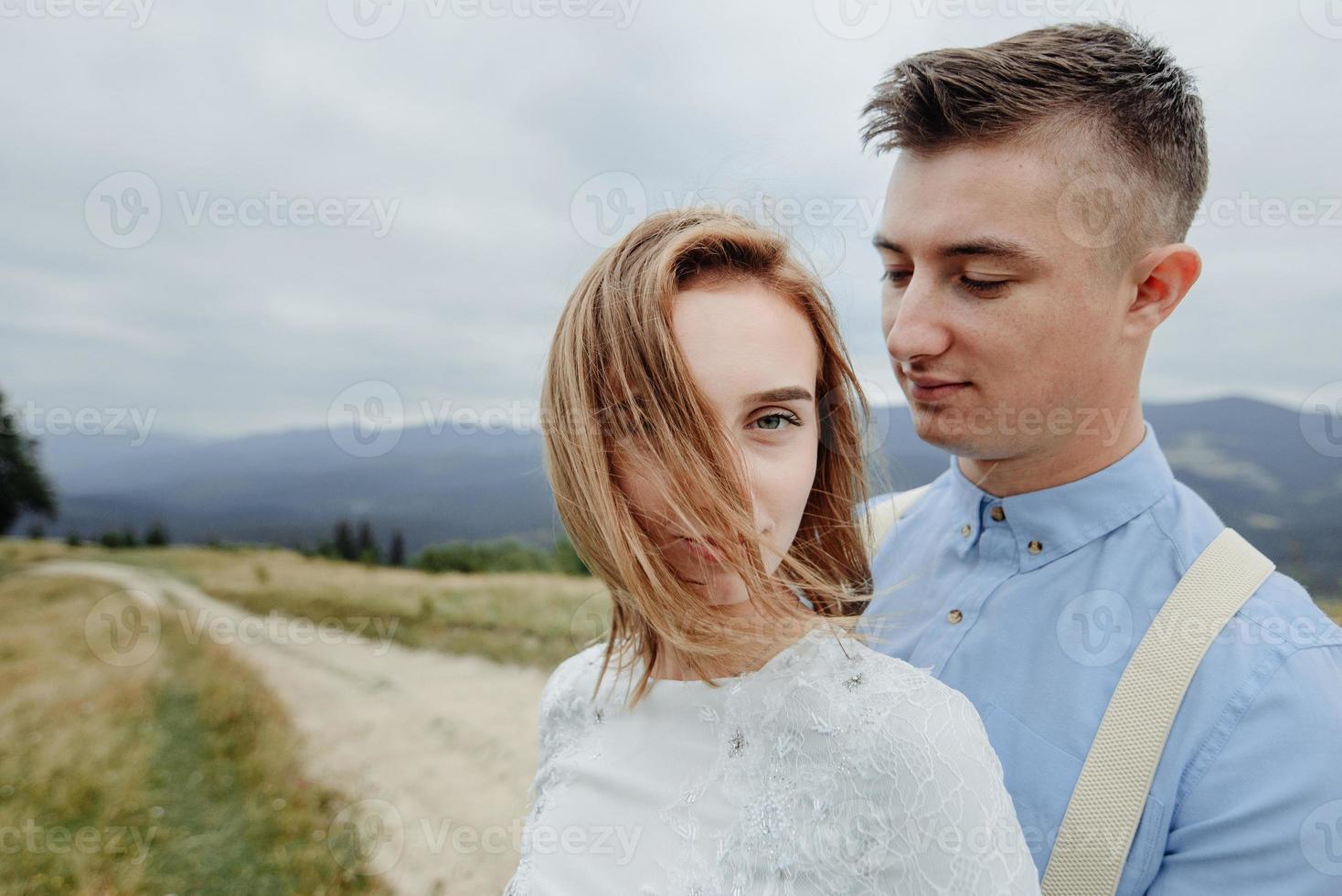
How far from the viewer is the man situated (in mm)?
1865

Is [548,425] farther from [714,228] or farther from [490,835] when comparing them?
[490,835]

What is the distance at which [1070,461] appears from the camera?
228 centimetres

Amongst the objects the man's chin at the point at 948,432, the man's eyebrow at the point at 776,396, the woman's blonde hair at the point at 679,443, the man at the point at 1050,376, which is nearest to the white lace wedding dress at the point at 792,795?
the woman's blonde hair at the point at 679,443

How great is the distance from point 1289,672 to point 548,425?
6.07ft

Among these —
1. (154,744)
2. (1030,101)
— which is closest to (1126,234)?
(1030,101)

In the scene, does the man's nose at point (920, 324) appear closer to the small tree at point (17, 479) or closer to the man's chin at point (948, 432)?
the man's chin at point (948, 432)

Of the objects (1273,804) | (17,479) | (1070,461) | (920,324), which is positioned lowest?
(17,479)

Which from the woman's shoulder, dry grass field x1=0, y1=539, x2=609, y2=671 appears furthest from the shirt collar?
dry grass field x1=0, y1=539, x2=609, y2=671

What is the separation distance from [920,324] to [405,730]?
8.54 meters

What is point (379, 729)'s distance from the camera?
8703 mm

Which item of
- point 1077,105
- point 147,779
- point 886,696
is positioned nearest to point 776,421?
point 886,696

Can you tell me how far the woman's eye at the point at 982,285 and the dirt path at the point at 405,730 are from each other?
389cm

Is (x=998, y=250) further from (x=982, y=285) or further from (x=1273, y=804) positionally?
(x=1273, y=804)

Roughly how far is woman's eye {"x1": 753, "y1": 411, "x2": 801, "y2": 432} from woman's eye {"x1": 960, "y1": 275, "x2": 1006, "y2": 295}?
2.92 ft
